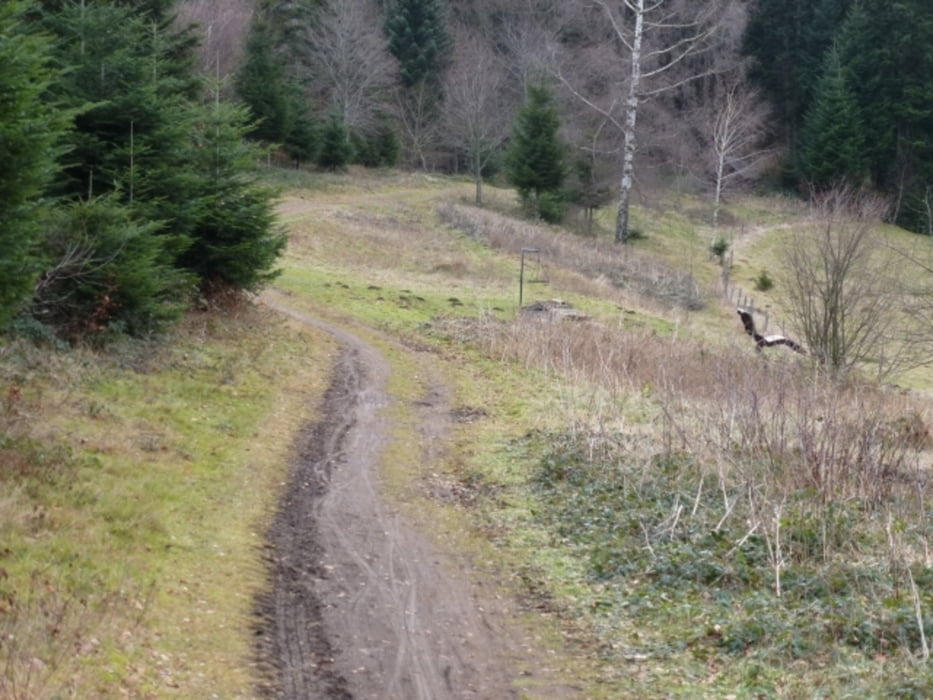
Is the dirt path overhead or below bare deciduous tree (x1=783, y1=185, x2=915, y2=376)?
below

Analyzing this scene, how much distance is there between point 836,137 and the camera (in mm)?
62188

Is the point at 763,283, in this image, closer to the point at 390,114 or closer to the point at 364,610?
the point at 390,114

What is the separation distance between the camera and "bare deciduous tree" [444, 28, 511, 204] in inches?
1992

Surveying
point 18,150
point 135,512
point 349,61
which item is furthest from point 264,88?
point 135,512

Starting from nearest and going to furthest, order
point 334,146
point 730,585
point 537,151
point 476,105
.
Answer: point 730,585 → point 537,151 → point 334,146 → point 476,105

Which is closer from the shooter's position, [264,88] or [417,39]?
[264,88]

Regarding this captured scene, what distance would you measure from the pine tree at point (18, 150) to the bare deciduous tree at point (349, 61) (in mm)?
42013

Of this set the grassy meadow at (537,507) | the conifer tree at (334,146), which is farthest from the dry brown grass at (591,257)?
the grassy meadow at (537,507)

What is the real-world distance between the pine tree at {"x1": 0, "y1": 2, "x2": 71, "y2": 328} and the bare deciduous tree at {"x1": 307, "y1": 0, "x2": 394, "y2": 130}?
4201cm

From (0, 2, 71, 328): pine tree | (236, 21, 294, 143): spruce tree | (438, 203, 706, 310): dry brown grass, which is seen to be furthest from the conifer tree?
(0, 2, 71, 328): pine tree

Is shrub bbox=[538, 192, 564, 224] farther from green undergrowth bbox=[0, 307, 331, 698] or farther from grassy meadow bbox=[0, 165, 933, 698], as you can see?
green undergrowth bbox=[0, 307, 331, 698]

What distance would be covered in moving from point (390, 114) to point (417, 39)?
840cm

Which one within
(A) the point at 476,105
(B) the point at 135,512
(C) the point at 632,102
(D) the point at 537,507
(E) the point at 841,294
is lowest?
(D) the point at 537,507

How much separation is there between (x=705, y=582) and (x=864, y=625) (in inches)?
62.6
